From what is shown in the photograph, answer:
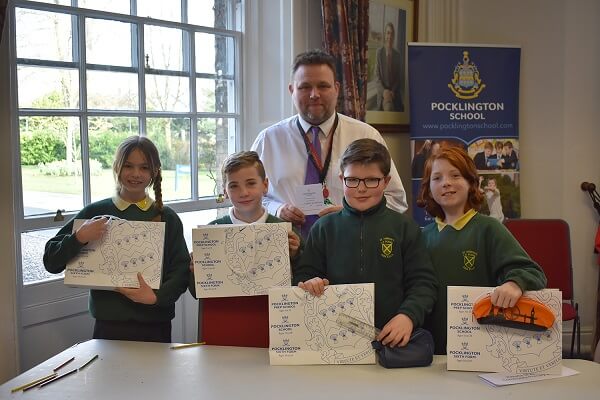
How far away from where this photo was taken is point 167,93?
3186 mm

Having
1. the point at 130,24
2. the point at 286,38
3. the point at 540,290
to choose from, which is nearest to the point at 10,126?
the point at 130,24

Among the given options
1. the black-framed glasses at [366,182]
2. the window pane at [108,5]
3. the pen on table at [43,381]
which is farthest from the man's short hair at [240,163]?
the window pane at [108,5]

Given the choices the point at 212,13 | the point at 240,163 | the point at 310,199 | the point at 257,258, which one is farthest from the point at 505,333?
the point at 212,13

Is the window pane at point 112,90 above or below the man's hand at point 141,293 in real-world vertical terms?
above

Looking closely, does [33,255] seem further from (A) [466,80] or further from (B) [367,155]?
(A) [466,80]

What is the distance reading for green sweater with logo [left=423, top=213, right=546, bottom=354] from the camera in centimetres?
197

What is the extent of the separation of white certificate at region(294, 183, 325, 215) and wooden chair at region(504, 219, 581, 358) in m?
1.56

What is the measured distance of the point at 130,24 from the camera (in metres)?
2.99

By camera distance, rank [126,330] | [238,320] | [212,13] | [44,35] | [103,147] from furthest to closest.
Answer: [212,13]
[103,147]
[44,35]
[126,330]
[238,320]

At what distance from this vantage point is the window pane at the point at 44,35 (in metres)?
2.54

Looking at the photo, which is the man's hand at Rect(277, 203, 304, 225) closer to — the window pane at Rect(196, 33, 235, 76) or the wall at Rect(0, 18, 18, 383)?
the wall at Rect(0, 18, 18, 383)

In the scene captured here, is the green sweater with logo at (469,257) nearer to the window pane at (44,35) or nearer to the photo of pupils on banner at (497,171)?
the window pane at (44,35)

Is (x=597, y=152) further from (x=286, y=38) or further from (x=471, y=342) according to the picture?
(x=471, y=342)

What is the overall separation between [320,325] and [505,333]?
51 cm
